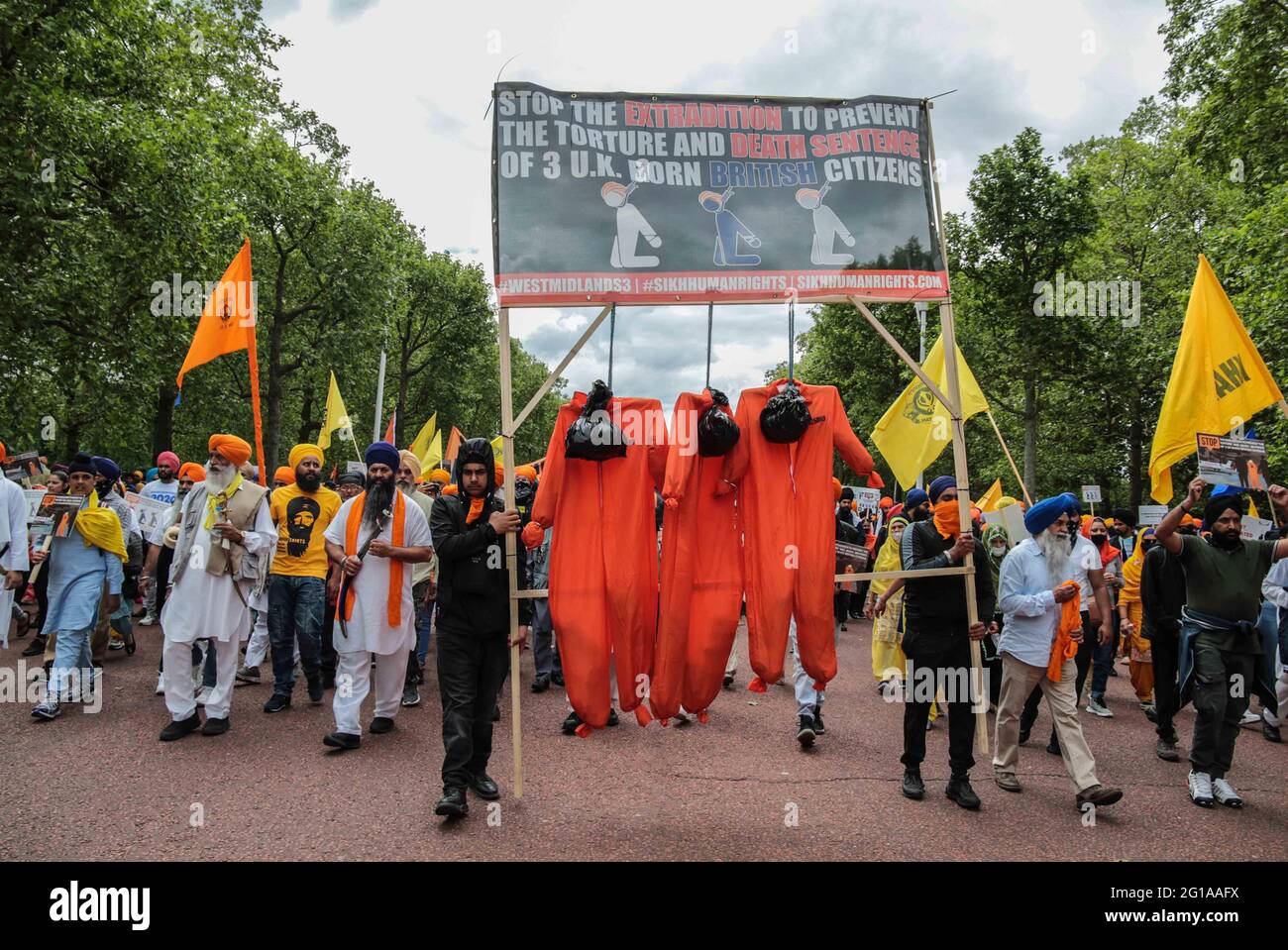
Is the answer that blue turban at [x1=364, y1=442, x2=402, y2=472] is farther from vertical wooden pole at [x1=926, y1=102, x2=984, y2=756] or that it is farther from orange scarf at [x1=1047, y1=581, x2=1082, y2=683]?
orange scarf at [x1=1047, y1=581, x2=1082, y2=683]

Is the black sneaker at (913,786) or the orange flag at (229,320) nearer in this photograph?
the black sneaker at (913,786)

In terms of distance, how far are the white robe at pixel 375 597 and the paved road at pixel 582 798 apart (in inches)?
30.6

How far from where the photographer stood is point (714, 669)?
4566 mm

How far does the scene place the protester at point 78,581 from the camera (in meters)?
6.71

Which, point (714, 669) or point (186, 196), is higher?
point (186, 196)

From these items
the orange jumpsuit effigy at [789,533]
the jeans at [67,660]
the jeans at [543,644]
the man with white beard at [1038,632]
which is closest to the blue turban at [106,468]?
the jeans at [67,660]

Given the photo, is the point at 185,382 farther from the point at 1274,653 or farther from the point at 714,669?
the point at 1274,653

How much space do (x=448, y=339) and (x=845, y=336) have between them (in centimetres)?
1860

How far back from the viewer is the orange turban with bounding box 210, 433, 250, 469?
6.48 meters

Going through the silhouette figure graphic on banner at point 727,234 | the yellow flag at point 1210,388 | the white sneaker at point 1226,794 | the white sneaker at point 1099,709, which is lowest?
the white sneaker at point 1099,709

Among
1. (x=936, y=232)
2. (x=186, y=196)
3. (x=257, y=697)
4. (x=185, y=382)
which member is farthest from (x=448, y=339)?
(x=936, y=232)

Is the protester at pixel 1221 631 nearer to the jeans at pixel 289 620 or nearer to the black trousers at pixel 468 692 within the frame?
the black trousers at pixel 468 692

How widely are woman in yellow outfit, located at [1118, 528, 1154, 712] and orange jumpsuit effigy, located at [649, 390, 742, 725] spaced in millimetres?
5822

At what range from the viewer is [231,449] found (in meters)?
6.50
